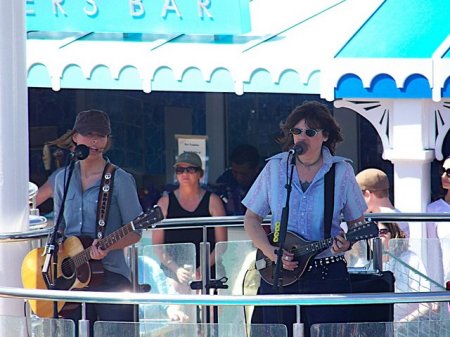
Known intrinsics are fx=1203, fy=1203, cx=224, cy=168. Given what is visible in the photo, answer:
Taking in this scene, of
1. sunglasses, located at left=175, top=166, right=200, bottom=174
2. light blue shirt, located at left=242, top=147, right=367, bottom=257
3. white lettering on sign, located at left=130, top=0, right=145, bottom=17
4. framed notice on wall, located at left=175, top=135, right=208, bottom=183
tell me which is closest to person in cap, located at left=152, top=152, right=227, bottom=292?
sunglasses, located at left=175, top=166, right=200, bottom=174

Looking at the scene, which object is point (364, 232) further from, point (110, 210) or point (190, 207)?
point (190, 207)

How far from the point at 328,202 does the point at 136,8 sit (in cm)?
522

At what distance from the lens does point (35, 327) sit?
4.75 metres

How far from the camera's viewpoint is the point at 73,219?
5816 millimetres

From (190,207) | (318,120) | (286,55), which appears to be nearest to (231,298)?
(318,120)

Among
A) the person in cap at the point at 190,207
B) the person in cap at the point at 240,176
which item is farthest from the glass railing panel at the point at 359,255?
the person in cap at the point at 240,176

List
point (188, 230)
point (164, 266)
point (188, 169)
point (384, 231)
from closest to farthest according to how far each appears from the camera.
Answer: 1. point (164, 266)
2. point (188, 230)
3. point (384, 231)
4. point (188, 169)

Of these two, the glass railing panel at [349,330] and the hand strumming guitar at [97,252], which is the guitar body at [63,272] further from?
the glass railing panel at [349,330]

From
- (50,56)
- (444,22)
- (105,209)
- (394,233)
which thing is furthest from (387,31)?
(105,209)

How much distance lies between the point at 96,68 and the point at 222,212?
295 cm

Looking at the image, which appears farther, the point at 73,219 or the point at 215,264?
the point at 215,264

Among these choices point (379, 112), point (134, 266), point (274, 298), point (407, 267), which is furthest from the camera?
point (379, 112)

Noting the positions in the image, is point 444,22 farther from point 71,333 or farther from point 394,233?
point 71,333

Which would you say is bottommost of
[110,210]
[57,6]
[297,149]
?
[110,210]
